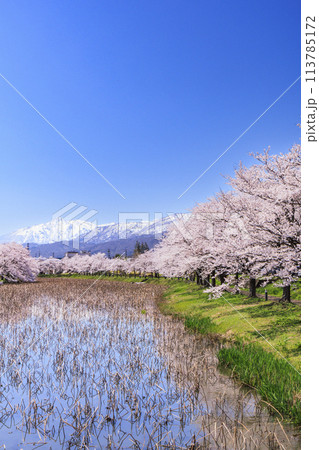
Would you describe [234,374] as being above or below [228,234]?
below

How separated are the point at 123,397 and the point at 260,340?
30.6ft

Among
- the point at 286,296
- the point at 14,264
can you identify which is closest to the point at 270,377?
the point at 286,296

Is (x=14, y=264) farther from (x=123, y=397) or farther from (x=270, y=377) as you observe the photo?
(x=270, y=377)

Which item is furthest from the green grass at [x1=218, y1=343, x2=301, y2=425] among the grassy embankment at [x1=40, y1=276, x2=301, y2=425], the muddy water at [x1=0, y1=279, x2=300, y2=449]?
the muddy water at [x1=0, y1=279, x2=300, y2=449]

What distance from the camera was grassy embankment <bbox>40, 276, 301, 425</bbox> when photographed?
1123 centimetres

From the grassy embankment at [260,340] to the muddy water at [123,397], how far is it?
66cm

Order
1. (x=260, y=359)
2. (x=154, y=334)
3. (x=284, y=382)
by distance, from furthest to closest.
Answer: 1. (x=154, y=334)
2. (x=260, y=359)
3. (x=284, y=382)

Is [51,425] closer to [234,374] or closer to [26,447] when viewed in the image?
[26,447]

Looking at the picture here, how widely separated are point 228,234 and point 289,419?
12.9 m

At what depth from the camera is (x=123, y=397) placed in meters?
11.6

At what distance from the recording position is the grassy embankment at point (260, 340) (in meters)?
11.2

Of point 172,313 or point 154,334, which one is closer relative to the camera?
point 154,334
